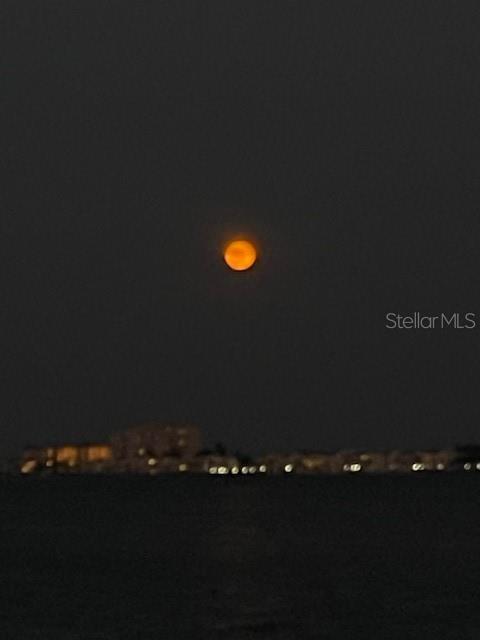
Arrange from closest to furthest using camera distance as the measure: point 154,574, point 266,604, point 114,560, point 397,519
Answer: point 266,604 < point 154,574 < point 114,560 < point 397,519

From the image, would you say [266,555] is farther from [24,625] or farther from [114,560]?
[24,625]

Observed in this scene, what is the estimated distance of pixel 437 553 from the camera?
395 feet

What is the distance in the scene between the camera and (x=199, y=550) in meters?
127

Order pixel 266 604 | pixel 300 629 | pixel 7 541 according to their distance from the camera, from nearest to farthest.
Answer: pixel 300 629, pixel 266 604, pixel 7 541

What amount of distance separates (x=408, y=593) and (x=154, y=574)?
20.7m

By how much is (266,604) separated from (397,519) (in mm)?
100491

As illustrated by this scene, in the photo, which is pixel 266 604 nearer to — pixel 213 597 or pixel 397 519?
pixel 213 597

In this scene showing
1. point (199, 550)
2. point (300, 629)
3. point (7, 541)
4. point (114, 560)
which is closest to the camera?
point (300, 629)

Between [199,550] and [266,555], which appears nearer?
[266,555]

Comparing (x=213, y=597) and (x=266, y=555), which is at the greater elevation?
(x=266, y=555)

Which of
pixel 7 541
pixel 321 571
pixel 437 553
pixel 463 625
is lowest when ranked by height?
pixel 463 625

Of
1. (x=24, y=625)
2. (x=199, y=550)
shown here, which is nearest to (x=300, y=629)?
(x=24, y=625)

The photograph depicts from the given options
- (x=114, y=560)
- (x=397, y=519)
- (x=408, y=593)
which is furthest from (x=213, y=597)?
(x=397, y=519)

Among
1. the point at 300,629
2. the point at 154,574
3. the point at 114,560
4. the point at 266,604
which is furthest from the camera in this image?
the point at 114,560
